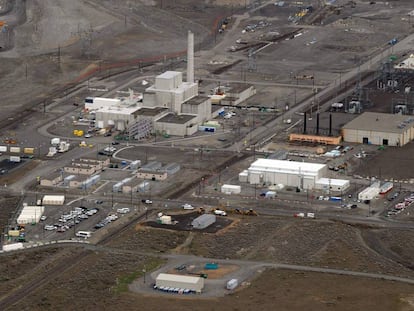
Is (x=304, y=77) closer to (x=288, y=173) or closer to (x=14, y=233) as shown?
(x=288, y=173)

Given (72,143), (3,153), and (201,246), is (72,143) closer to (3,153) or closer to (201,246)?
(3,153)

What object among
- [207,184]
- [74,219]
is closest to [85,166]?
[207,184]

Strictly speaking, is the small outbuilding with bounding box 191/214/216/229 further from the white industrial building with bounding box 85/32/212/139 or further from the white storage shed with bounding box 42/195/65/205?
the white industrial building with bounding box 85/32/212/139

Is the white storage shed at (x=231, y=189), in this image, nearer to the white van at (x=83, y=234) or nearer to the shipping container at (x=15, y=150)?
the white van at (x=83, y=234)

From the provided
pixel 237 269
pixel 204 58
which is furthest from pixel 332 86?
pixel 237 269

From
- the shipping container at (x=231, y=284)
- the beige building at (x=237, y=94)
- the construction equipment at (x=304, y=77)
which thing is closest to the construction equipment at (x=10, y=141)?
the beige building at (x=237, y=94)
